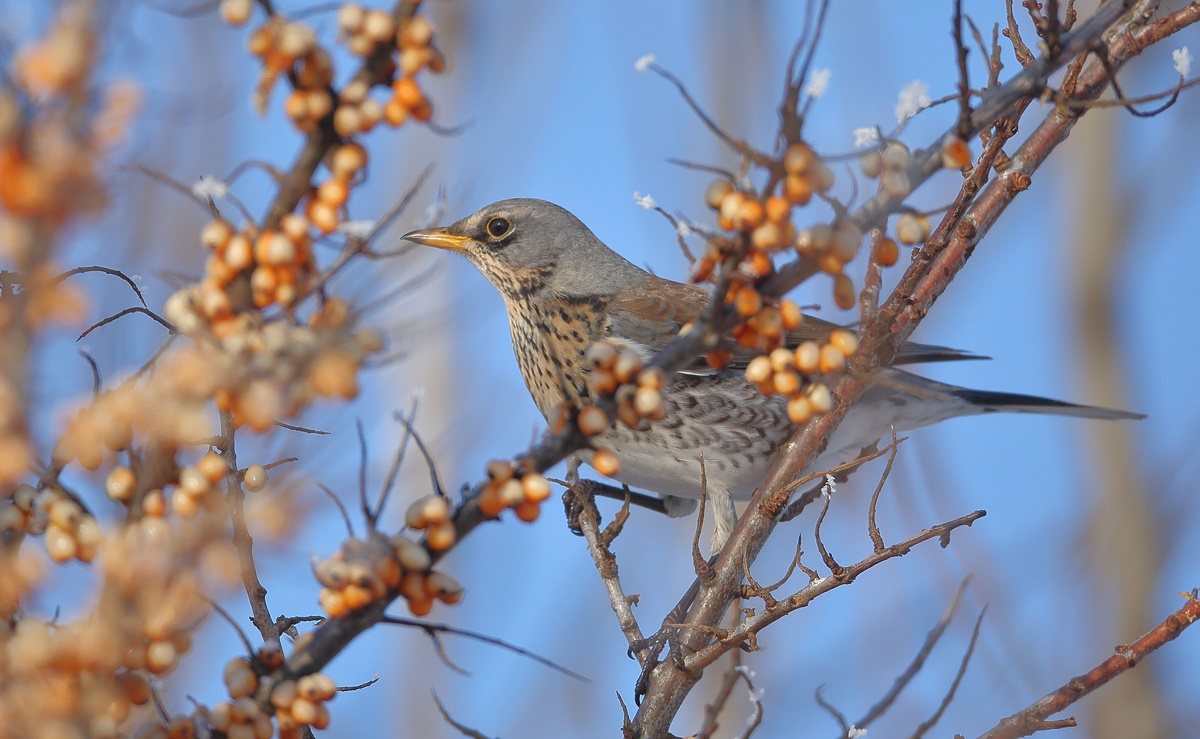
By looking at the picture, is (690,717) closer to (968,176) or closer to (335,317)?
(968,176)

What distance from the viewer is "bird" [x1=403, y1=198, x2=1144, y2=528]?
4.38 meters

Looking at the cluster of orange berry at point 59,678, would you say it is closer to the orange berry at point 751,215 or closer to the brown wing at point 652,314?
the orange berry at point 751,215

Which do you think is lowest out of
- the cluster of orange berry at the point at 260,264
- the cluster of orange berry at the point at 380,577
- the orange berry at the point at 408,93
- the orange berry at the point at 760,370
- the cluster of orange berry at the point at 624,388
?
the cluster of orange berry at the point at 380,577

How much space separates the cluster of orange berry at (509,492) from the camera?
152 cm

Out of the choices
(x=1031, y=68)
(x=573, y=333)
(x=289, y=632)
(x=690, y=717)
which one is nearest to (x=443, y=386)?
(x=690, y=717)

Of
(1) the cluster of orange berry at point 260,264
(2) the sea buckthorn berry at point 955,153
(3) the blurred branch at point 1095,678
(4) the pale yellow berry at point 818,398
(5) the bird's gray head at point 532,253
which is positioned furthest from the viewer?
(5) the bird's gray head at point 532,253

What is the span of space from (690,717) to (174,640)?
23.4ft

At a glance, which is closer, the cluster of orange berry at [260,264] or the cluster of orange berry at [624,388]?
the cluster of orange berry at [260,264]

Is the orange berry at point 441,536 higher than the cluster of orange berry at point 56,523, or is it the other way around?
Answer: the cluster of orange berry at point 56,523

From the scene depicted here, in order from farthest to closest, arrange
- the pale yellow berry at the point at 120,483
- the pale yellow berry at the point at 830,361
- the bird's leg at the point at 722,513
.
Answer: the bird's leg at the point at 722,513, the pale yellow berry at the point at 830,361, the pale yellow berry at the point at 120,483

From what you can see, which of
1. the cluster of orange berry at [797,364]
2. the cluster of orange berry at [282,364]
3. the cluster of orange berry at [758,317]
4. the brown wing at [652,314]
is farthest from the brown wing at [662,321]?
the cluster of orange berry at [282,364]

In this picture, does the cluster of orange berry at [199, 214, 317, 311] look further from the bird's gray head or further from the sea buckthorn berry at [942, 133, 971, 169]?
the bird's gray head

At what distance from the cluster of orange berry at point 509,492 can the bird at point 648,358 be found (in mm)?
2674

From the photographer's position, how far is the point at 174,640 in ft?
4.84
